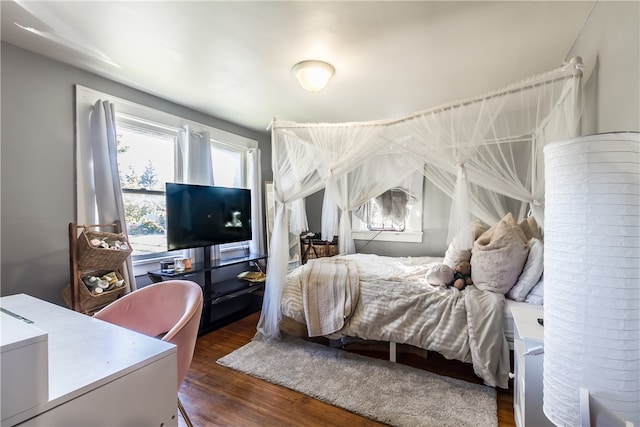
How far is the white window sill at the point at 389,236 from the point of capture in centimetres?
451

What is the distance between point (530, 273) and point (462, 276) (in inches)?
19.0

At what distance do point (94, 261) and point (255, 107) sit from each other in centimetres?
227

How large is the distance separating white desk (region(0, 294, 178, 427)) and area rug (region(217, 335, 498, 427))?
4.50ft

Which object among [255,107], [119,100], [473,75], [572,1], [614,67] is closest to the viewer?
[614,67]

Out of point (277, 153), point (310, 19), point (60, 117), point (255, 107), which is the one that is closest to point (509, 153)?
point (310, 19)

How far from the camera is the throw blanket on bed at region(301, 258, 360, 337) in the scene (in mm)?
2617

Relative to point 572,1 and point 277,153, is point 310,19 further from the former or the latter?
point 572,1

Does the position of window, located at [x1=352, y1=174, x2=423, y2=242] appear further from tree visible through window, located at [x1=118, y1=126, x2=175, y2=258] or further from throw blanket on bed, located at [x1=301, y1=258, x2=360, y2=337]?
tree visible through window, located at [x1=118, y1=126, x2=175, y2=258]

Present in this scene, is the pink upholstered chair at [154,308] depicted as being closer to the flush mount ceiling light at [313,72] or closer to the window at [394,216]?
the flush mount ceiling light at [313,72]

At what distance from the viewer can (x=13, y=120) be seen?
2244 mm

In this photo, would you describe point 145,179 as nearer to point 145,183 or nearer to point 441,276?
point 145,183

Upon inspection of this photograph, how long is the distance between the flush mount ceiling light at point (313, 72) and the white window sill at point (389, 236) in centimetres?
279

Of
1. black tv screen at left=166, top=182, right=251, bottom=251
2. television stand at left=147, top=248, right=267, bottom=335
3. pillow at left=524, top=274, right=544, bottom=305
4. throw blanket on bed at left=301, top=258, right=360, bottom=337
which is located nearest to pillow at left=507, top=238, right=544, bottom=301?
pillow at left=524, top=274, right=544, bottom=305

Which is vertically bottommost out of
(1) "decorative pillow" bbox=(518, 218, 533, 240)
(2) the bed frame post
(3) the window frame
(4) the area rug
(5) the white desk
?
(4) the area rug
